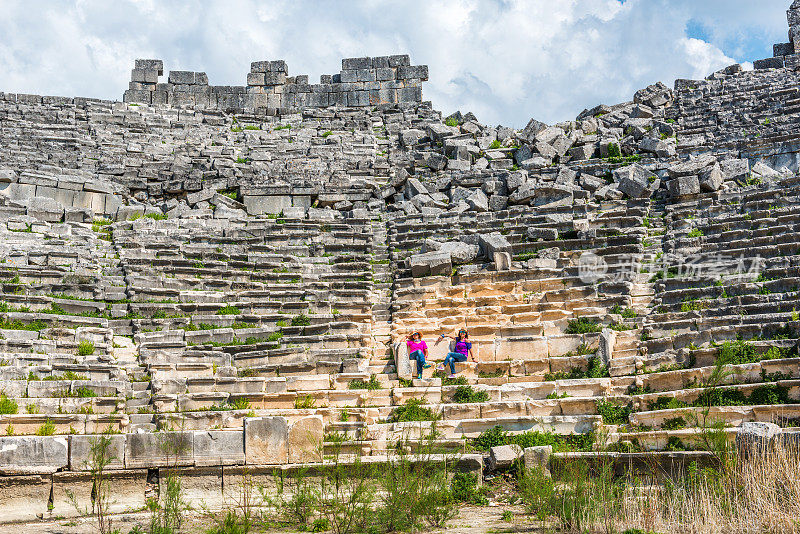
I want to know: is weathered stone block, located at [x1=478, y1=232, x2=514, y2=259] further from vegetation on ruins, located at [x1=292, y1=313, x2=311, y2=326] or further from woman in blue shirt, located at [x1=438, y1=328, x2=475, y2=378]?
vegetation on ruins, located at [x1=292, y1=313, x2=311, y2=326]

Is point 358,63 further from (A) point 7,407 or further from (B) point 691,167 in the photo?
(A) point 7,407

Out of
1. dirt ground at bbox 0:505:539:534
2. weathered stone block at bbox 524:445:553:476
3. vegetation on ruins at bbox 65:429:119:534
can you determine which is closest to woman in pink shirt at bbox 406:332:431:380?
weathered stone block at bbox 524:445:553:476

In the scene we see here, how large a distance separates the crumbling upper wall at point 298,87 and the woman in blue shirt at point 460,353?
43.9ft

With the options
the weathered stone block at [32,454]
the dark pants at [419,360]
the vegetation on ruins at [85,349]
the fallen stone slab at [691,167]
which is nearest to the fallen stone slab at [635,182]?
the fallen stone slab at [691,167]

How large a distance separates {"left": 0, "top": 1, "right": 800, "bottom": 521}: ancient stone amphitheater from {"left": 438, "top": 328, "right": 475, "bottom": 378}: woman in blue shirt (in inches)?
5.8

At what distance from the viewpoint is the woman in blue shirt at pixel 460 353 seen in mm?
13961

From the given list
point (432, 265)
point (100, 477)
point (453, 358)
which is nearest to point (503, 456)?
point (453, 358)

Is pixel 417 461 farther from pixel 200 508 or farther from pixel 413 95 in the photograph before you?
pixel 413 95

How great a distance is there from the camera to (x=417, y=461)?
10.1 m

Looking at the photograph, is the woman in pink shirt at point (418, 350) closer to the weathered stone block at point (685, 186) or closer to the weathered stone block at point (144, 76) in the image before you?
the weathered stone block at point (685, 186)

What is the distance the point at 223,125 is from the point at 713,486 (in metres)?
19.5

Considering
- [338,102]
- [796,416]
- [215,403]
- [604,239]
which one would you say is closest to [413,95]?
[338,102]

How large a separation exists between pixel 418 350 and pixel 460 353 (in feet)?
2.47

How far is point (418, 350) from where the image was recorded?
45.7ft
